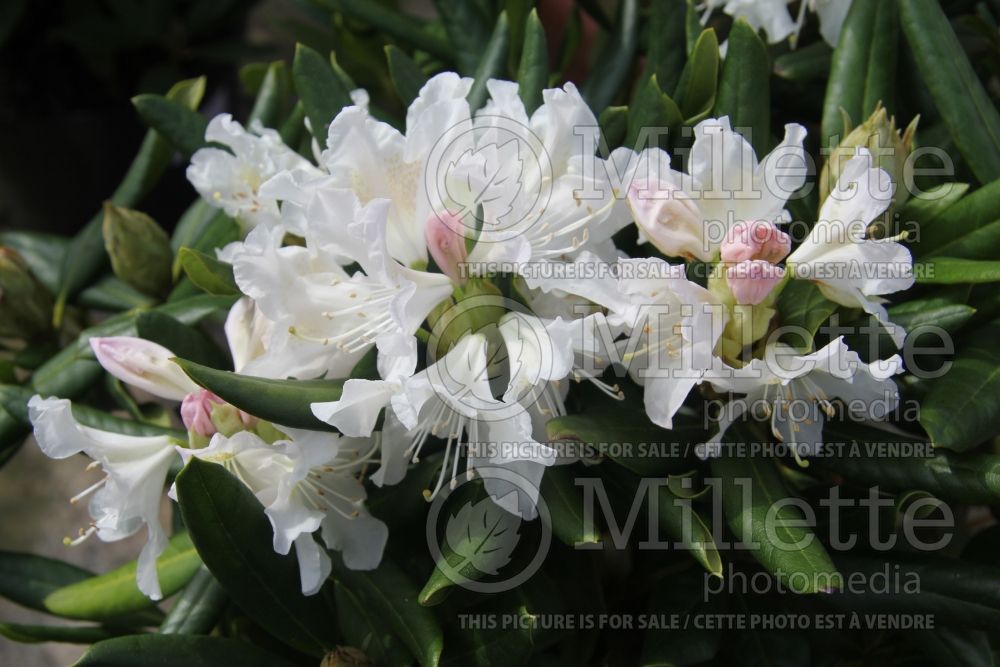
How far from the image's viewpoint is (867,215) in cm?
69

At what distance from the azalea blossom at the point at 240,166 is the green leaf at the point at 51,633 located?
41 cm

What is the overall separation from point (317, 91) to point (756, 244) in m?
0.45

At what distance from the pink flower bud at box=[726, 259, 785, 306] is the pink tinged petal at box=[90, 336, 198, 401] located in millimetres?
406

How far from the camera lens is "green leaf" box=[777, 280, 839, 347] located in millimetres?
727

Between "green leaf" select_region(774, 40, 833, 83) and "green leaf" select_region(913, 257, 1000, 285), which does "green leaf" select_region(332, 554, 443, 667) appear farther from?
"green leaf" select_region(774, 40, 833, 83)

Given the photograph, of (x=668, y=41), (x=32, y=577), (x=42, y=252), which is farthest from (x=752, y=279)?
(x=42, y=252)

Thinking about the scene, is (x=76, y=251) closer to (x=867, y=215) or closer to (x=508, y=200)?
(x=508, y=200)

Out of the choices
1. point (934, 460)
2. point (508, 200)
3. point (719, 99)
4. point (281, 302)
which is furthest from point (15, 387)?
point (934, 460)

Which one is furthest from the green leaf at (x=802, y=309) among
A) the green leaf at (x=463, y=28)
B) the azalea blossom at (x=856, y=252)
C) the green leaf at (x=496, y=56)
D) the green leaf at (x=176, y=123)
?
the green leaf at (x=176, y=123)

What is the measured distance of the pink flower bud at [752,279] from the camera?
67cm

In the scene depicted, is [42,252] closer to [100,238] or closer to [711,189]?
[100,238]

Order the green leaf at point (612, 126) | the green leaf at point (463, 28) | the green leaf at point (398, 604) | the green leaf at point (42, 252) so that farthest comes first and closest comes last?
the green leaf at point (42, 252)
the green leaf at point (463, 28)
the green leaf at point (612, 126)
the green leaf at point (398, 604)

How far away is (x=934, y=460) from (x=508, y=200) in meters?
0.36

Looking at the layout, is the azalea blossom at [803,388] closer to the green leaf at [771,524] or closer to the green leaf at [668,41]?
the green leaf at [771,524]
